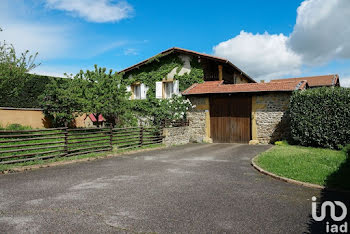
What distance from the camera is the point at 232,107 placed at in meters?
16.3

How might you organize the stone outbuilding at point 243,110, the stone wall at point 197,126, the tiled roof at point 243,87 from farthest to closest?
the stone wall at point 197,126
the stone outbuilding at point 243,110
the tiled roof at point 243,87

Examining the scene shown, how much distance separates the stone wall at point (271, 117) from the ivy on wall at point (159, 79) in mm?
5176

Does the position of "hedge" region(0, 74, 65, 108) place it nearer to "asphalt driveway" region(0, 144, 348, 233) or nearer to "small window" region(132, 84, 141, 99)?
"small window" region(132, 84, 141, 99)

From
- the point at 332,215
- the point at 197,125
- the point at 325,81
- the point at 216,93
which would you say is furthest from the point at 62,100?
the point at 325,81

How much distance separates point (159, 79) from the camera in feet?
65.7

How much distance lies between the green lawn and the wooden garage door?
6.70 meters

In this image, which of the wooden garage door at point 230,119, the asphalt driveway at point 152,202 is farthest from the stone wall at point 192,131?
the asphalt driveway at point 152,202

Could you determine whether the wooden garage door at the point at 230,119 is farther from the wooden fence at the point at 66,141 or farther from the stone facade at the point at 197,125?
the wooden fence at the point at 66,141

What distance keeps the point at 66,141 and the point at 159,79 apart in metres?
11.3

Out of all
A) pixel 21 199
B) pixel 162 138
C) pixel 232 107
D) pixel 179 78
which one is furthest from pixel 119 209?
pixel 179 78

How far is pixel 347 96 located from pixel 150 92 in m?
13.4

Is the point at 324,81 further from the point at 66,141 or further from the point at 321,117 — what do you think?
the point at 66,141

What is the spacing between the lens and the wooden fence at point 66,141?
341 inches

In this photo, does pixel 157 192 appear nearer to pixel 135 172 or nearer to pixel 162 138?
pixel 135 172
